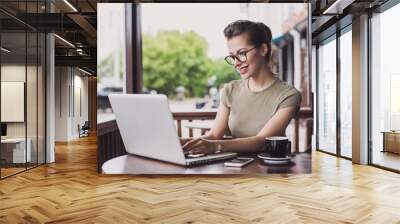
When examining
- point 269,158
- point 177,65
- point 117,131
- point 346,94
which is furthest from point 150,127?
point 346,94

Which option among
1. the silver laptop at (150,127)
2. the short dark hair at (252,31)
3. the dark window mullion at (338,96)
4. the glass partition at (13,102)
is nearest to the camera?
the silver laptop at (150,127)

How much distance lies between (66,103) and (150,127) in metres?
8.61

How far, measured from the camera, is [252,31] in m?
5.45

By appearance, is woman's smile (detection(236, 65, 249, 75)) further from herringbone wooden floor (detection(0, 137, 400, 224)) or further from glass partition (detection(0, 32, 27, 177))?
glass partition (detection(0, 32, 27, 177))

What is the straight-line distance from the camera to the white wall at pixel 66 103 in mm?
13055

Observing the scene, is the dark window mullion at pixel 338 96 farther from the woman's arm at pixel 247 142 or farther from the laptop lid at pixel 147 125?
the laptop lid at pixel 147 125

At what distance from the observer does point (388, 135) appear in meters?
6.23

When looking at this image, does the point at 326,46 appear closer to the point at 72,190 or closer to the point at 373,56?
the point at 373,56

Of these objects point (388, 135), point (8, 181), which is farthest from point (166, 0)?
point (388, 135)

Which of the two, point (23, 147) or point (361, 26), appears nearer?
point (23, 147)

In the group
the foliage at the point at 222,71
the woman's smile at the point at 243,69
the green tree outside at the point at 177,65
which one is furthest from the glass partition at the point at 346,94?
the green tree outside at the point at 177,65

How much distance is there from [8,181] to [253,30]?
12.7 ft

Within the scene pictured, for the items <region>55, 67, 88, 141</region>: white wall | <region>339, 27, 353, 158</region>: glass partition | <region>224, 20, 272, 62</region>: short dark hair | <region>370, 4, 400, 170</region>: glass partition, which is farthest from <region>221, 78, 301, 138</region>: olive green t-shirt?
<region>55, 67, 88, 141</region>: white wall

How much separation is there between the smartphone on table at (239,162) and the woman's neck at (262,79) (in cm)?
95
